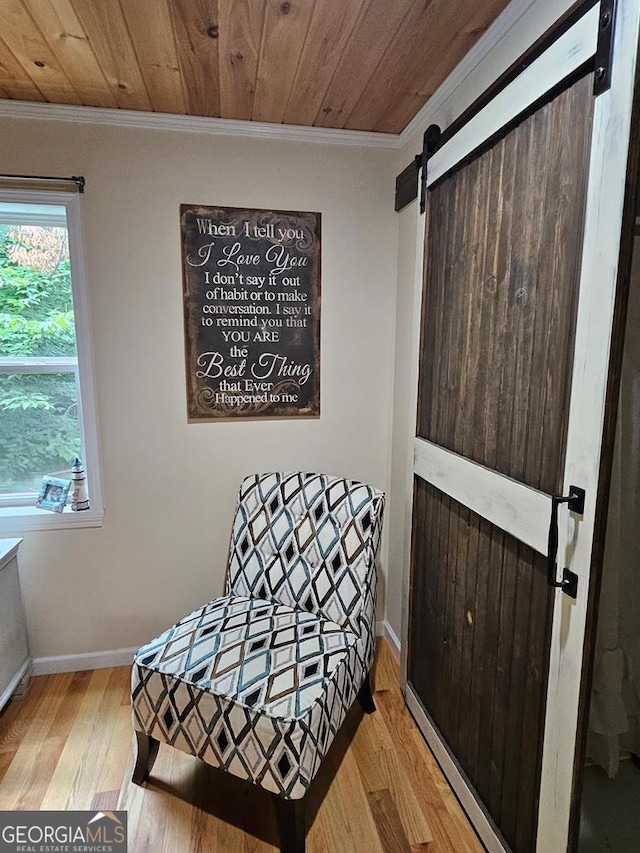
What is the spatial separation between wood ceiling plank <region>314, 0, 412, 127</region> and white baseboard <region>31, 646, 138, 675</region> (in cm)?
242

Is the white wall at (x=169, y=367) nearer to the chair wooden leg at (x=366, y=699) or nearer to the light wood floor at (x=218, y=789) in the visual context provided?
the light wood floor at (x=218, y=789)

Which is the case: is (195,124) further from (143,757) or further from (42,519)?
(143,757)

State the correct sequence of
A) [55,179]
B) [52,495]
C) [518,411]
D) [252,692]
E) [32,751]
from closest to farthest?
[518,411], [252,692], [32,751], [55,179], [52,495]

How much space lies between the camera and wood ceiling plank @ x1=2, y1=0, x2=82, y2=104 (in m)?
1.28

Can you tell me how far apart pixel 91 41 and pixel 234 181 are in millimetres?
655

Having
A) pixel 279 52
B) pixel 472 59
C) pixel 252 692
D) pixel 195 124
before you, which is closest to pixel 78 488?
pixel 252 692

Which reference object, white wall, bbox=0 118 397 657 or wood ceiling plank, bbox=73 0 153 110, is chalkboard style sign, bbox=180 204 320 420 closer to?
white wall, bbox=0 118 397 657

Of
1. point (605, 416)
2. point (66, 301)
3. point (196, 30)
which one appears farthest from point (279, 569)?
point (196, 30)

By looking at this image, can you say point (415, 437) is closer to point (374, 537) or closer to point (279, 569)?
point (374, 537)

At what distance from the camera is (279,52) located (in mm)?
1435

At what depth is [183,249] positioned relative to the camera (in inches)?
76.3

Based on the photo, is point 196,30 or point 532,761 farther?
point 196,30

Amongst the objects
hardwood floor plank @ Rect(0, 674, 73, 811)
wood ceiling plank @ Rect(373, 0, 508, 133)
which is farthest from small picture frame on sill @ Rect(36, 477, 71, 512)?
wood ceiling plank @ Rect(373, 0, 508, 133)

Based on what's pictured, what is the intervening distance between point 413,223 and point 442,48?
1.94 ft
